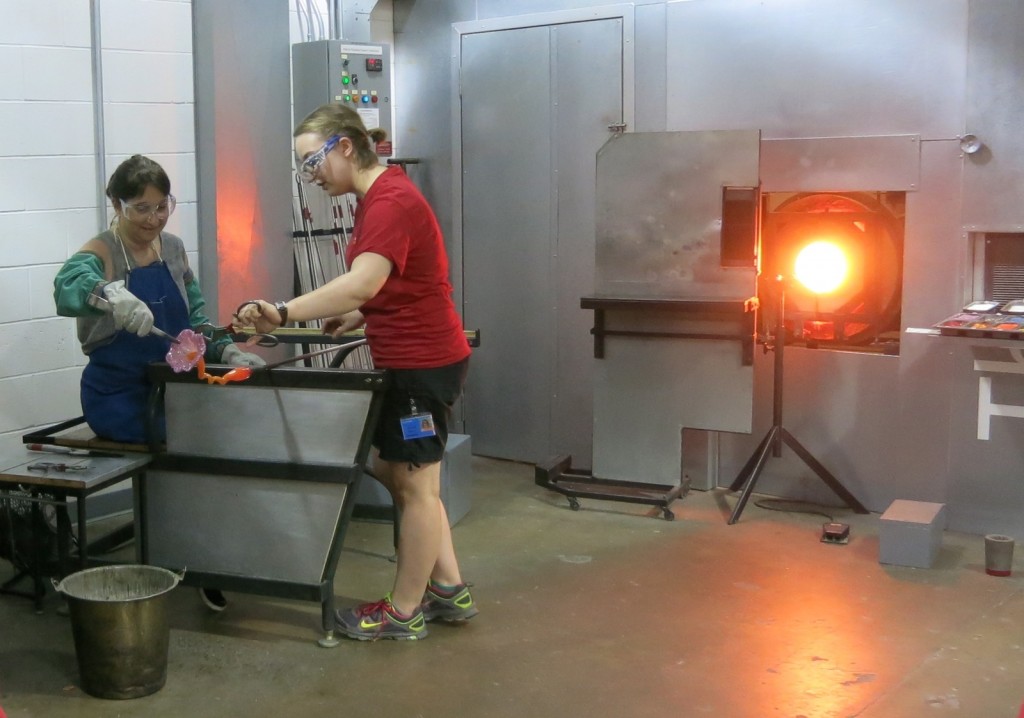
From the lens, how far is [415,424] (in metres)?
3.18

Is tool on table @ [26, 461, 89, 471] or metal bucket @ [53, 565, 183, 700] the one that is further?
tool on table @ [26, 461, 89, 471]

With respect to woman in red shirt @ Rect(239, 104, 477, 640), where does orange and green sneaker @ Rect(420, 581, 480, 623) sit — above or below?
below

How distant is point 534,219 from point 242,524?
2.37m

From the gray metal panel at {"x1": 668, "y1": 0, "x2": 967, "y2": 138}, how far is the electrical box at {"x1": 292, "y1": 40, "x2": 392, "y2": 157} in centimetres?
122

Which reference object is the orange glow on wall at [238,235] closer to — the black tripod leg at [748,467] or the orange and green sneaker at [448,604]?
the orange and green sneaker at [448,604]

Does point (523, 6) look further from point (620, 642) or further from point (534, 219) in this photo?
point (620, 642)

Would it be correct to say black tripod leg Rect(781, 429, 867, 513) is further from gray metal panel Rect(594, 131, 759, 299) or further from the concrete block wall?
the concrete block wall

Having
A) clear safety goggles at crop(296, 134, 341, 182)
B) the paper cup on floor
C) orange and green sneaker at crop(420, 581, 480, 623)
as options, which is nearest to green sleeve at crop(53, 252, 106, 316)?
clear safety goggles at crop(296, 134, 341, 182)

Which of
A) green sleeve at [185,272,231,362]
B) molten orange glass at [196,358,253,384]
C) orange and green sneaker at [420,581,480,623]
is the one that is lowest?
orange and green sneaker at [420,581,480,623]

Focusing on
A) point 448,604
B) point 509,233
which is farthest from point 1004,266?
point 448,604

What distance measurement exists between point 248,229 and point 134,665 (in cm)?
221

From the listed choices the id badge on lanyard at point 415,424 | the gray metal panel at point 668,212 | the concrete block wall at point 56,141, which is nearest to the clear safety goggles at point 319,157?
the id badge on lanyard at point 415,424

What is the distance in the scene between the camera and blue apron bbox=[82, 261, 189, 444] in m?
3.48

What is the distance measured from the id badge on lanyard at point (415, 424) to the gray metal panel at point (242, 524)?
225 mm
